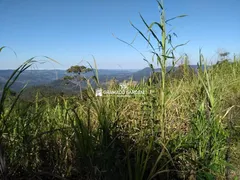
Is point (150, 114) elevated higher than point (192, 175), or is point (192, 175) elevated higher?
point (150, 114)

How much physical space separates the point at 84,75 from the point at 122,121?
2.25 ft

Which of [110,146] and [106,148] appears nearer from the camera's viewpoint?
[106,148]

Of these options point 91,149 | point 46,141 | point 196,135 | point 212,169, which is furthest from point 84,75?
point 212,169

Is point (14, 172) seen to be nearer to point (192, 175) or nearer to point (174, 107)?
point (192, 175)

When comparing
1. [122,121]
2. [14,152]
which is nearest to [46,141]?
[14,152]

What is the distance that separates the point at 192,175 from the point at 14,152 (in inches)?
49.9

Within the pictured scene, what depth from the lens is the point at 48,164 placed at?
66.5 inches

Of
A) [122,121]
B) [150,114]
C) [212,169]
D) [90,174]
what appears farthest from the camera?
[122,121]

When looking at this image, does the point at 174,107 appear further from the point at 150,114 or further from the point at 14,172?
the point at 14,172

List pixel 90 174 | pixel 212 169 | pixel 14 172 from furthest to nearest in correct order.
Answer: pixel 212 169, pixel 14 172, pixel 90 174

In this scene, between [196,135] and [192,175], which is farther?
[196,135]

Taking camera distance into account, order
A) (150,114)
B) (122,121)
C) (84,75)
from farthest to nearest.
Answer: (122,121), (150,114), (84,75)

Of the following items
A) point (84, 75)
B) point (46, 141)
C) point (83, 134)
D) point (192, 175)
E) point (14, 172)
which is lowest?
point (192, 175)

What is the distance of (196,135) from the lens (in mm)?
1886
